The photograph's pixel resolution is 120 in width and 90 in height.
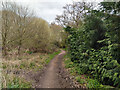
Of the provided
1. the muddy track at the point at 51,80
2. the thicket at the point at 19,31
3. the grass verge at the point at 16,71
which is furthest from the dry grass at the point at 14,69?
the thicket at the point at 19,31

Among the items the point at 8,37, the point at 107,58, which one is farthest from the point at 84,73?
the point at 8,37

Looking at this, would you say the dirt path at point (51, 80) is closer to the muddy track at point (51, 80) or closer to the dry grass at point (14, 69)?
the muddy track at point (51, 80)

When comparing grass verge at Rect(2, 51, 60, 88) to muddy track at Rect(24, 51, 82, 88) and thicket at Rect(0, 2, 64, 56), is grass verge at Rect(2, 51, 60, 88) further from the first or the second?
thicket at Rect(0, 2, 64, 56)

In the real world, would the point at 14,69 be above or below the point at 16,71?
above

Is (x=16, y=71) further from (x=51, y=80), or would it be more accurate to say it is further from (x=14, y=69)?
(x=51, y=80)

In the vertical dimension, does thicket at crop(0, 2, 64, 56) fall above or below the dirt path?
above

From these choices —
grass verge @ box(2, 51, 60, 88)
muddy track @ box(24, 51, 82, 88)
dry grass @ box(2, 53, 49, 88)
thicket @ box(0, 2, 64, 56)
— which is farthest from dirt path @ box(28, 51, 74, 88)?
thicket @ box(0, 2, 64, 56)

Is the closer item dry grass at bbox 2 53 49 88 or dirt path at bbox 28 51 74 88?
dry grass at bbox 2 53 49 88

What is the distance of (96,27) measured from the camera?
4.89 metres

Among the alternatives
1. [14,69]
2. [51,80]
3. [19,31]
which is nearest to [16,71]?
[14,69]

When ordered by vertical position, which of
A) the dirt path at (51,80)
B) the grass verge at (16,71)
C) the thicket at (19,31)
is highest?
the thicket at (19,31)

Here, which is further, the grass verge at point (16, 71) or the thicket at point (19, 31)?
the thicket at point (19, 31)

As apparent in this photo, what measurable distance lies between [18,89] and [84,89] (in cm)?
302

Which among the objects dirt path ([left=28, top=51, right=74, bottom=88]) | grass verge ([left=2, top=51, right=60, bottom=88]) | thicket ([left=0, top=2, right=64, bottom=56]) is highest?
thicket ([left=0, top=2, right=64, bottom=56])
